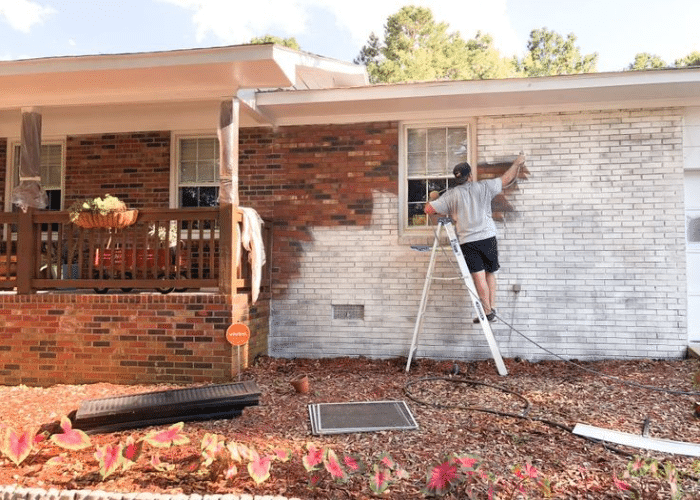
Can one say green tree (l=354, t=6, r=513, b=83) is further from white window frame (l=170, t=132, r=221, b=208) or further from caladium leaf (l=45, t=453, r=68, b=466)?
caladium leaf (l=45, t=453, r=68, b=466)

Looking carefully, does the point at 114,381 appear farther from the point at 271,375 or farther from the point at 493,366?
the point at 493,366

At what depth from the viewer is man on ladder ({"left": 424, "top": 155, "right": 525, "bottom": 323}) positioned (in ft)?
19.4

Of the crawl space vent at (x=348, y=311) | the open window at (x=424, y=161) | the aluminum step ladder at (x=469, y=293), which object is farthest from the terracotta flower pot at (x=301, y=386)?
the open window at (x=424, y=161)

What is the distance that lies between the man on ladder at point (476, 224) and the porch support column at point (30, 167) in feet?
14.6

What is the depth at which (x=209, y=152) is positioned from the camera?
718cm

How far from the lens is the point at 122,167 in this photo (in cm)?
717

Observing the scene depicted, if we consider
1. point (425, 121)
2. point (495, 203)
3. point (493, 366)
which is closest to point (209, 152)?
point (425, 121)

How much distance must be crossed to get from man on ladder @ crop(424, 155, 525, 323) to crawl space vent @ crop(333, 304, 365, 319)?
148cm

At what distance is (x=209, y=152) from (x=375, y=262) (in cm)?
275

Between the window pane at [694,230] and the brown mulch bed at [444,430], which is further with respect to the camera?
the window pane at [694,230]

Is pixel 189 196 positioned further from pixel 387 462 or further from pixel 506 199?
pixel 387 462

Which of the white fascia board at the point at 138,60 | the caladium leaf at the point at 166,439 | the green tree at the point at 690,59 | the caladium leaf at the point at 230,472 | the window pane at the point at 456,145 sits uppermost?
the green tree at the point at 690,59

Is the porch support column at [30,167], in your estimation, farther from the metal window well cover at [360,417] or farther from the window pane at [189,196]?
the metal window well cover at [360,417]

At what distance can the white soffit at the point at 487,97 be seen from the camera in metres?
5.72
